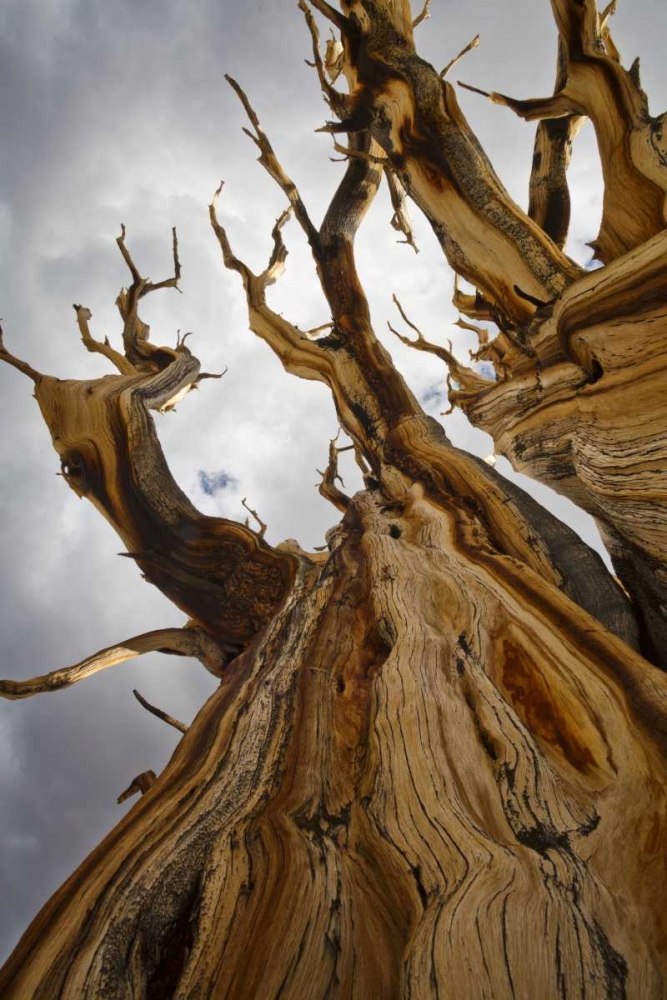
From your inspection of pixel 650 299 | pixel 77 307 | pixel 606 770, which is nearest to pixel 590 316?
pixel 650 299

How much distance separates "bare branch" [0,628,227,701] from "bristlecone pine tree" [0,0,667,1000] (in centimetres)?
1

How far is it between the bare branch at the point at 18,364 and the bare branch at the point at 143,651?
4.56 ft

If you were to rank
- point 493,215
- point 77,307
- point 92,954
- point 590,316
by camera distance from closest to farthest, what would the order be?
point 92,954
point 590,316
point 493,215
point 77,307

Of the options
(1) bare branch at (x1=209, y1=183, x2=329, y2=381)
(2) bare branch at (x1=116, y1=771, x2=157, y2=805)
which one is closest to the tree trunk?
(2) bare branch at (x1=116, y1=771, x2=157, y2=805)

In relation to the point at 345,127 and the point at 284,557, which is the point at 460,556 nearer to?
the point at 284,557

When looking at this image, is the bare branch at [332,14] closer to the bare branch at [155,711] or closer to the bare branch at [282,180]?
the bare branch at [282,180]

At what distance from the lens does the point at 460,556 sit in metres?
1.76

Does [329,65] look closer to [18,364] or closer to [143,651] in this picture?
[18,364]

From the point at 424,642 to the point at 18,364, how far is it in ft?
7.96

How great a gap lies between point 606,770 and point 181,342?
10.1 feet

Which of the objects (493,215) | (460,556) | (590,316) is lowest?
(460,556)

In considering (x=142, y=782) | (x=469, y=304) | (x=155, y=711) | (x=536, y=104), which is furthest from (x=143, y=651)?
(x=536, y=104)

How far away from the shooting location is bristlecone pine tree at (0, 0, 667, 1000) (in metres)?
0.75

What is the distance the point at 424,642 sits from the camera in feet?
4.52
